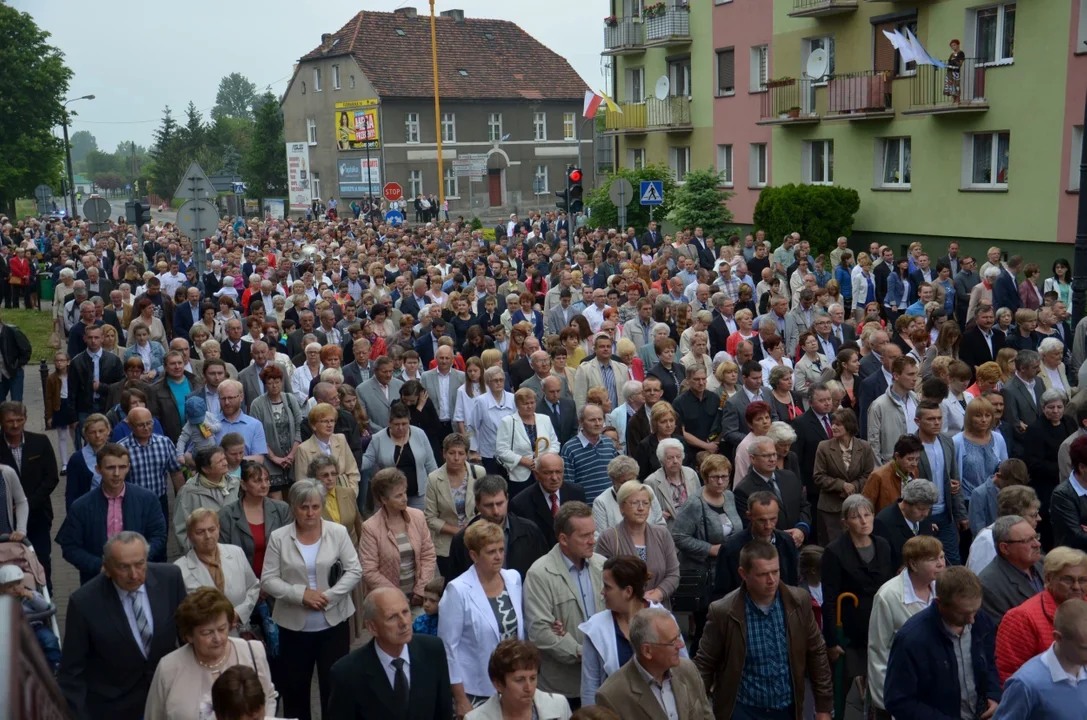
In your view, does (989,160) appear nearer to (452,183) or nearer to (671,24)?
(671,24)

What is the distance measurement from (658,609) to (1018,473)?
3548 millimetres

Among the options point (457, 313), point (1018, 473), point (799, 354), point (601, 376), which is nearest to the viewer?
point (1018, 473)

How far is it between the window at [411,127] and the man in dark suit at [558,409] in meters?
62.7

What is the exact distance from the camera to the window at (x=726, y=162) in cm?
3972

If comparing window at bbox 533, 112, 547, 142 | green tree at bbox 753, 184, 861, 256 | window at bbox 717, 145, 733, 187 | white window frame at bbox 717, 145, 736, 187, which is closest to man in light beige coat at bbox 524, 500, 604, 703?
green tree at bbox 753, 184, 861, 256

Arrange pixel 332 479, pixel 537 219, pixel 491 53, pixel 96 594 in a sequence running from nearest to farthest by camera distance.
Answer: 1. pixel 96 594
2. pixel 332 479
3. pixel 537 219
4. pixel 491 53

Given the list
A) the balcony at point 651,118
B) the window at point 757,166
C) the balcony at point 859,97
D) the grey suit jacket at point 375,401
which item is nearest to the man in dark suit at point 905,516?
the grey suit jacket at point 375,401

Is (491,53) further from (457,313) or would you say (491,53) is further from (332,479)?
(332,479)

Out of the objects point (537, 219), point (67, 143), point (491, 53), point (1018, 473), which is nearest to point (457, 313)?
point (1018, 473)

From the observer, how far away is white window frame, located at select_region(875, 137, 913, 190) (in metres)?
30.9

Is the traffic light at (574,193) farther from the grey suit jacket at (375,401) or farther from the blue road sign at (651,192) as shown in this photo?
the grey suit jacket at (375,401)

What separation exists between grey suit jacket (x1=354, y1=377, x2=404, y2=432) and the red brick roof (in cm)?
6101

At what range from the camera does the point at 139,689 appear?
20.1ft

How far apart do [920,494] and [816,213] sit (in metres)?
25.5
